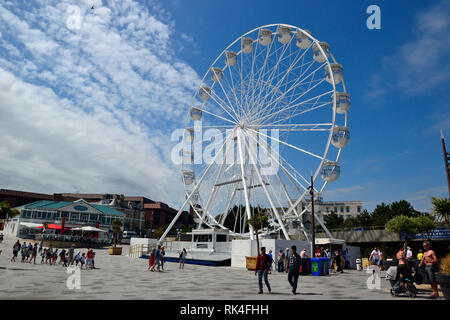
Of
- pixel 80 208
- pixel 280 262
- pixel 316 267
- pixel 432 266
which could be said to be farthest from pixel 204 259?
pixel 80 208

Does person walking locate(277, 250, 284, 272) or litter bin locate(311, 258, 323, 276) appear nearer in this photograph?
litter bin locate(311, 258, 323, 276)

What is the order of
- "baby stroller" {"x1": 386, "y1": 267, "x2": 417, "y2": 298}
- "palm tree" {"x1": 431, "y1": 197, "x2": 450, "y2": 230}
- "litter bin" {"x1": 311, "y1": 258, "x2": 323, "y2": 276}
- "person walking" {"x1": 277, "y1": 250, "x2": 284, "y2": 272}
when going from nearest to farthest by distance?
"baby stroller" {"x1": 386, "y1": 267, "x2": 417, "y2": 298} → "litter bin" {"x1": 311, "y1": 258, "x2": 323, "y2": 276} → "palm tree" {"x1": 431, "y1": 197, "x2": 450, "y2": 230} → "person walking" {"x1": 277, "y1": 250, "x2": 284, "y2": 272}

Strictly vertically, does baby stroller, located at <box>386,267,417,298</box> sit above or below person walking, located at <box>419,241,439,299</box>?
below

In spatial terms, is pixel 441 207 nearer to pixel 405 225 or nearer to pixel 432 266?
pixel 405 225

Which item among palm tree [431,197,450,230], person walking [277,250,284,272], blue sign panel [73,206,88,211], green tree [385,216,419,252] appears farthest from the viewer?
blue sign panel [73,206,88,211]

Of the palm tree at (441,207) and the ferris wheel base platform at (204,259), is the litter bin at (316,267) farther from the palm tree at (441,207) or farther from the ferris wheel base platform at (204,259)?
the ferris wheel base platform at (204,259)

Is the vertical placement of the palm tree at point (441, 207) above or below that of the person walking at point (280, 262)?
above

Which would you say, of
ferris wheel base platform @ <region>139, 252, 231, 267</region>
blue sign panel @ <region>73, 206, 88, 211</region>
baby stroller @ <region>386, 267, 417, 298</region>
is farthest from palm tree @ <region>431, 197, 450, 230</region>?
blue sign panel @ <region>73, 206, 88, 211</region>

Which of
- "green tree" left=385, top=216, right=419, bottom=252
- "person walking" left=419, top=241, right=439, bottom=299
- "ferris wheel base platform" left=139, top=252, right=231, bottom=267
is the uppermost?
"green tree" left=385, top=216, right=419, bottom=252

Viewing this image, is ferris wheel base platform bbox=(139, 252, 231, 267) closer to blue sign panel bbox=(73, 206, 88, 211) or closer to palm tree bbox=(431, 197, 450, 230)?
palm tree bbox=(431, 197, 450, 230)

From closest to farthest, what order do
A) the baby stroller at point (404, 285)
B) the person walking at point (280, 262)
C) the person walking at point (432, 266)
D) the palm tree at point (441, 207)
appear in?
the person walking at point (432, 266) < the baby stroller at point (404, 285) < the palm tree at point (441, 207) < the person walking at point (280, 262)

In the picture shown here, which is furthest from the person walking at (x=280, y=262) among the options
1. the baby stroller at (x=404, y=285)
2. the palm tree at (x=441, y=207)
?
the baby stroller at (x=404, y=285)
